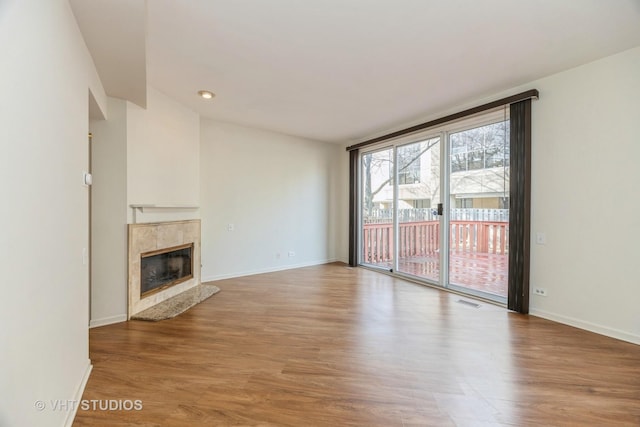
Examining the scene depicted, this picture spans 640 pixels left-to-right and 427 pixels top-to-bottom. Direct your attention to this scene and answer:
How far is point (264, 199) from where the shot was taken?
513 cm

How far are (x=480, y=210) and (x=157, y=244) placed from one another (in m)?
4.30

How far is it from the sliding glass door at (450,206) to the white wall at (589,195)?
0.45 meters

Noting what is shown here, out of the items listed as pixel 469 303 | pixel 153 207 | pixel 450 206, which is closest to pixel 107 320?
pixel 153 207

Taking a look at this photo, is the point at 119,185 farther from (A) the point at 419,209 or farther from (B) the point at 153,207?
(A) the point at 419,209

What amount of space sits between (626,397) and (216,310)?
357 centimetres

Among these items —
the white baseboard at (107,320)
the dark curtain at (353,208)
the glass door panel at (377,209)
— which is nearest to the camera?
the white baseboard at (107,320)

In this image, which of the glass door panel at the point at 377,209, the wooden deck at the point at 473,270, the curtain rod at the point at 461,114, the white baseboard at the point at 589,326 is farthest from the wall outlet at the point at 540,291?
the glass door panel at the point at 377,209

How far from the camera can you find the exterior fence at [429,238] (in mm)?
3635

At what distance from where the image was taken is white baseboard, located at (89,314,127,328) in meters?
2.85

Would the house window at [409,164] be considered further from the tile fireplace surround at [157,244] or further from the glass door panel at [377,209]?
the tile fireplace surround at [157,244]

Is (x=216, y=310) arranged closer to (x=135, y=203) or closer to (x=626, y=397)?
(x=135, y=203)

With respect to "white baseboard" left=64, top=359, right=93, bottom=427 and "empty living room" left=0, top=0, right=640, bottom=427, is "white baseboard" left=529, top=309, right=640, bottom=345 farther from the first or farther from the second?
"white baseboard" left=64, top=359, right=93, bottom=427

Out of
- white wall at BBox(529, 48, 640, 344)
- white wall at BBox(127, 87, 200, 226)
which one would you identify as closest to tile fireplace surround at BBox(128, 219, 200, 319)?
white wall at BBox(127, 87, 200, 226)

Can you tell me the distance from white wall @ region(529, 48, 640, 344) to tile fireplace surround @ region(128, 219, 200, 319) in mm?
4462
